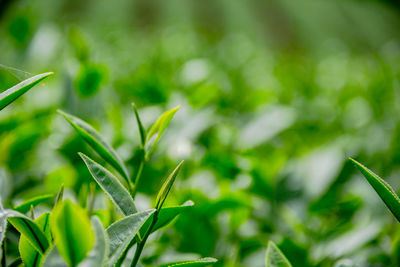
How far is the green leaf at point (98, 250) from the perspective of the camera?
26 centimetres

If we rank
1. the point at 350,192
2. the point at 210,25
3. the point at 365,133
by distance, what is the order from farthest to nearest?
the point at 210,25 → the point at 365,133 → the point at 350,192

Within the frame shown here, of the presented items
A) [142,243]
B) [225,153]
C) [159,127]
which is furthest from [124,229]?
[225,153]

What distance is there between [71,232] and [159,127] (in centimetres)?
18

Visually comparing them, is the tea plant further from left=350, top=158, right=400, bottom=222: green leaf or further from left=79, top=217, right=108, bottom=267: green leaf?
left=350, top=158, right=400, bottom=222: green leaf

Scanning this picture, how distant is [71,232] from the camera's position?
0.25 m

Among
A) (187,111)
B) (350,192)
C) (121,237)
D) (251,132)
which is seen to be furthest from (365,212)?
(121,237)

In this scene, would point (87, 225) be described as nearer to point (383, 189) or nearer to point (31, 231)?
point (31, 231)

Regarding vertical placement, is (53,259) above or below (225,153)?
above

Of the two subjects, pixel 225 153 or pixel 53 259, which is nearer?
pixel 53 259

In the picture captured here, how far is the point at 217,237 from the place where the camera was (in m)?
0.58

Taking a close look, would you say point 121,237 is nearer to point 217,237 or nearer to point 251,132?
point 217,237

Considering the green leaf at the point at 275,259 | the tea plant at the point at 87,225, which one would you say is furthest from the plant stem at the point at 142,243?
the green leaf at the point at 275,259

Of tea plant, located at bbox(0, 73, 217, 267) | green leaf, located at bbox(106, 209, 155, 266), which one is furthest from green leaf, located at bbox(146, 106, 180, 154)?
green leaf, located at bbox(106, 209, 155, 266)

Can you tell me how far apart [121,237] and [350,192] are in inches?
20.5
